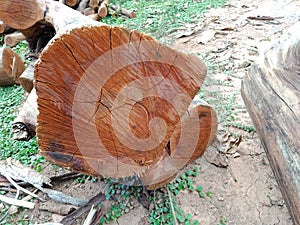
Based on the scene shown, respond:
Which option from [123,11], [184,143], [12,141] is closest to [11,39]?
[123,11]

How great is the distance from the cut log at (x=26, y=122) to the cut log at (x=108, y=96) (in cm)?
85

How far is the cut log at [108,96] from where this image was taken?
1.35m

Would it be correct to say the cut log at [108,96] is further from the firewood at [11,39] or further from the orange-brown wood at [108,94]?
the firewood at [11,39]

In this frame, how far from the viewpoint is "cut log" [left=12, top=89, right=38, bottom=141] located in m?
2.29

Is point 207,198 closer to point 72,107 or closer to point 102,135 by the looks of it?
point 102,135

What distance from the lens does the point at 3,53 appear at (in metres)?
3.88

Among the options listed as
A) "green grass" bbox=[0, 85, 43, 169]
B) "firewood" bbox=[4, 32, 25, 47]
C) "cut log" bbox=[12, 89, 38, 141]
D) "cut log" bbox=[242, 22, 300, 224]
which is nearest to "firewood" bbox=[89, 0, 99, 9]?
"firewood" bbox=[4, 32, 25, 47]

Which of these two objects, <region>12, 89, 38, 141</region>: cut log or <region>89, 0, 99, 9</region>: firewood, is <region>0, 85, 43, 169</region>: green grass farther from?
<region>89, 0, 99, 9</region>: firewood

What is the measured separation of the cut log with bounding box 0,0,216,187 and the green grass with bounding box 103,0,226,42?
3162 millimetres

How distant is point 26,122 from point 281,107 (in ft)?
5.72

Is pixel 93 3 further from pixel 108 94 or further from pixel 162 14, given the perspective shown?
pixel 108 94

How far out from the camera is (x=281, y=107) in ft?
6.30

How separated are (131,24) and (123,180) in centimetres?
372

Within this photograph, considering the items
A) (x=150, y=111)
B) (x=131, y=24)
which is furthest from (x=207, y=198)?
(x=131, y=24)
